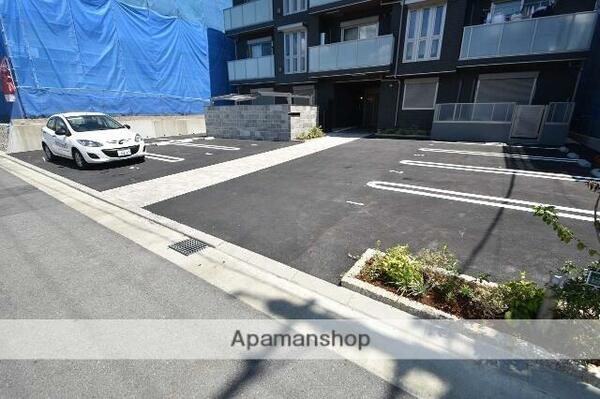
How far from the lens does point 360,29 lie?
16031 mm

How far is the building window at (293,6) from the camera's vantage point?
16609 mm

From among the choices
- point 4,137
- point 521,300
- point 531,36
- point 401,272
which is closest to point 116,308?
point 401,272

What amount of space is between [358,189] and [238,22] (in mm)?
18271

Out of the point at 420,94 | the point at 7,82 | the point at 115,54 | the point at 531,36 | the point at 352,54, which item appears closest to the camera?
the point at 531,36

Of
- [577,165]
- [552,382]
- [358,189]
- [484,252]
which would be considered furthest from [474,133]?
[552,382]

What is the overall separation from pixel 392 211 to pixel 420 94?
1237 cm

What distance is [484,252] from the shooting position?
366 cm

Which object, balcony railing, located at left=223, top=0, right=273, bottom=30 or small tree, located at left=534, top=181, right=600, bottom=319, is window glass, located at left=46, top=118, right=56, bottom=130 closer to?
small tree, located at left=534, top=181, right=600, bottom=319

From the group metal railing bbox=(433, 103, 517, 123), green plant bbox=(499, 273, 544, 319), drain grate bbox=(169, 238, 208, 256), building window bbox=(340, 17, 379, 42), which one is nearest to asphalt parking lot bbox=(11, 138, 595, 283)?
drain grate bbox=(169, 238, 208, 256)

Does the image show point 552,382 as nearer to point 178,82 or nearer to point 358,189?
point 358,189

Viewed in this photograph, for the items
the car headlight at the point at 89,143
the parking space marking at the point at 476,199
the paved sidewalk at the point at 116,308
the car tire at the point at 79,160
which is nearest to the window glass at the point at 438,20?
the parking space marking at the point at 476,199

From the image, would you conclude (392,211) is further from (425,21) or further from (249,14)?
(249,14)

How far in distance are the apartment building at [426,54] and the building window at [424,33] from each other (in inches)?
1.7

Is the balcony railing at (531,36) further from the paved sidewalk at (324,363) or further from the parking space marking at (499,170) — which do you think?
the paved sidewalk at (324,363)
